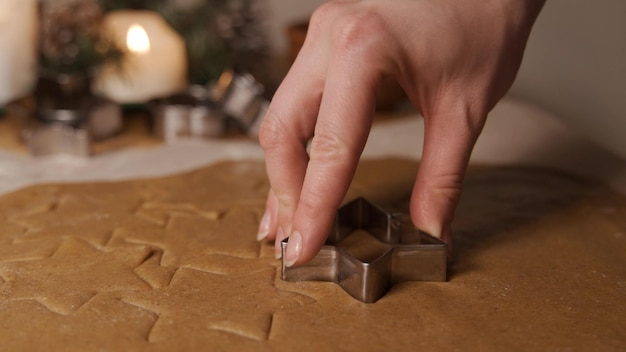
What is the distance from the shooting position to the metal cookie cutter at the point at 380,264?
884mm

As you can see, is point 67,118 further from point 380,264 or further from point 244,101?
point 380,264

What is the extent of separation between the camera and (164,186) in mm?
1282

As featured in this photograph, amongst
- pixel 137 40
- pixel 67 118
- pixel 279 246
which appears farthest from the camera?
pixel 137 40

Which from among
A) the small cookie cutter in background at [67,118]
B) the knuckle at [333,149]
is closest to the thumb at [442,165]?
the knuckle at [333,149]

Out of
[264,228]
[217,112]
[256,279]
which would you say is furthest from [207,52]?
[256,279]

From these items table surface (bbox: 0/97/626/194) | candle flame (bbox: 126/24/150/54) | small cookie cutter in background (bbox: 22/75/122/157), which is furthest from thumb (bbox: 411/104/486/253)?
candle flame (bbox: 126/24/150/54)

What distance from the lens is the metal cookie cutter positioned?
2.90 feet

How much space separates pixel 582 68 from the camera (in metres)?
1.57

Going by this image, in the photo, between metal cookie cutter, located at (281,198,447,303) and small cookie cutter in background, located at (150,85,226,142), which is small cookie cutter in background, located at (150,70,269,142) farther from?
metal cookie cutter, located at (281,198,447,303)

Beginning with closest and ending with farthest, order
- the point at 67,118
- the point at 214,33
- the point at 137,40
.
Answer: the point at 67,118 < the point at 137,40 < the point at 214,33

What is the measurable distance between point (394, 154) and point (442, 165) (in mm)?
569

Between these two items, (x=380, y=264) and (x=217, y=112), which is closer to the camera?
(x=380, y=264)

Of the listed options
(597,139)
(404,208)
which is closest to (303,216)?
(404,208)

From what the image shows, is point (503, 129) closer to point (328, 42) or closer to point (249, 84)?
point (249, 84)
